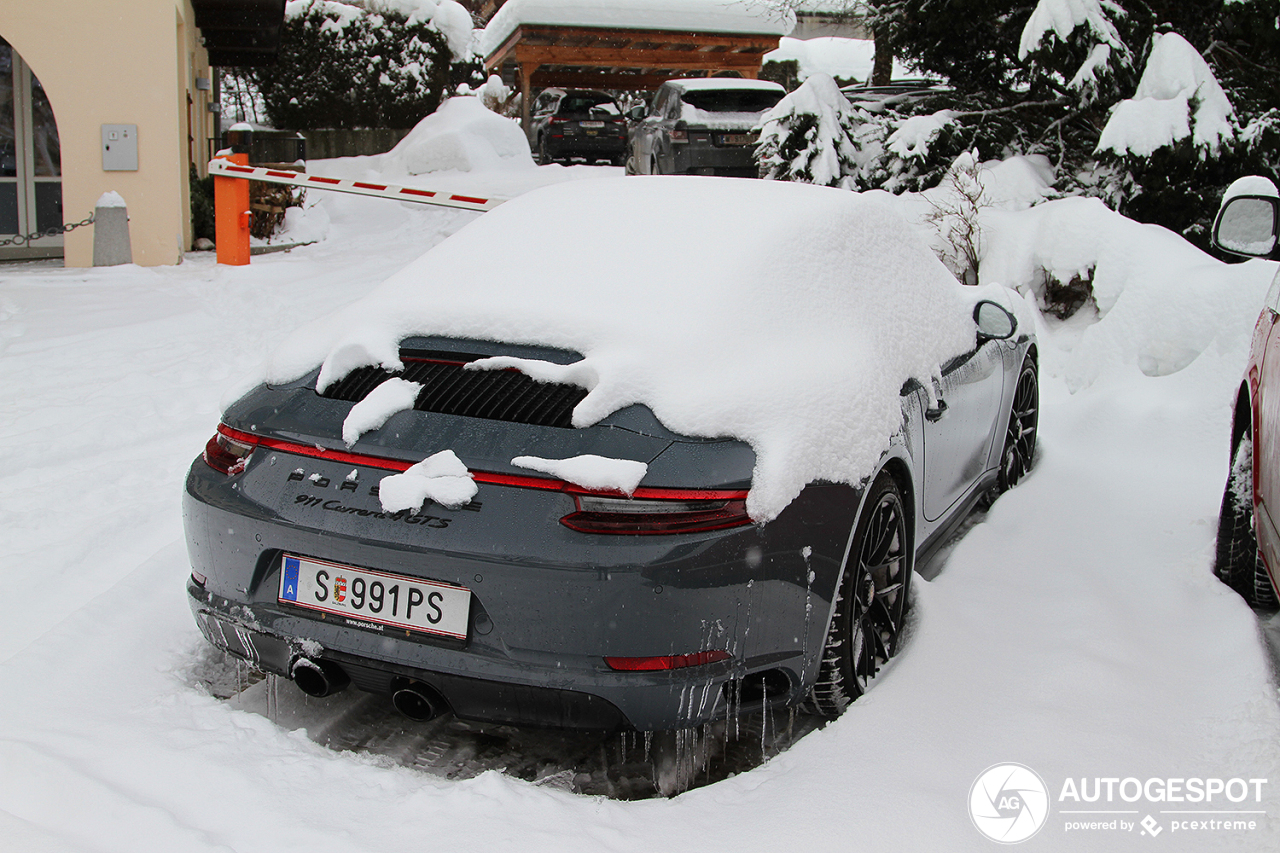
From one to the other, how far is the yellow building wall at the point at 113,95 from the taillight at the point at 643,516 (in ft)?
32.7

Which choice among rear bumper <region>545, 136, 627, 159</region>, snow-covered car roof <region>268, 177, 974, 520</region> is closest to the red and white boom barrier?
snow-covered car roof <region>268, 177, 974, 520</region>

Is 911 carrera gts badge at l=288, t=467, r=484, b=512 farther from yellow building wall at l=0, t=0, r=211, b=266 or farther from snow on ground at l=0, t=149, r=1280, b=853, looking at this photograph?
yellow building wall at l=0, t=0, r=211, b=266

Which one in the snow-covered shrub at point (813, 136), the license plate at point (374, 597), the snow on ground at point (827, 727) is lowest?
the snow on ground at point (827, 727)

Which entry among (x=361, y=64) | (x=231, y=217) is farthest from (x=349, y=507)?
(x=361, y=64)

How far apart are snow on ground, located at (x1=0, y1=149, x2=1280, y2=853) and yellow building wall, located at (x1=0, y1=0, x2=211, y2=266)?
242 inches

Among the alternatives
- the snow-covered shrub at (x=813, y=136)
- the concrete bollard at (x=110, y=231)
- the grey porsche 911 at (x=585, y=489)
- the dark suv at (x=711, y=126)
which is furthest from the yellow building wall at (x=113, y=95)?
the grey porsche 911 at (x=585, y=489)

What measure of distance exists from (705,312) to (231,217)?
9093 mm

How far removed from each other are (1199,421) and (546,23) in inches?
887

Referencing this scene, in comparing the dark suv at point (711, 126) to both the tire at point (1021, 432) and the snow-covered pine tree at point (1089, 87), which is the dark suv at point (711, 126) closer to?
the snow-covered pine tree at point (1089, 87)

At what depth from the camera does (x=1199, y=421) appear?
17.0 ft

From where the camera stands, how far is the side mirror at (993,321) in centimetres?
397

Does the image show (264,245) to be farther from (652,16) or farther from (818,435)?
(652,16)

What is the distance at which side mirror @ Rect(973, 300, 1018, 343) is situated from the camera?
156 inches

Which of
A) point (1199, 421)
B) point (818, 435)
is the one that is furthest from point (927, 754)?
point (1199, 421)
